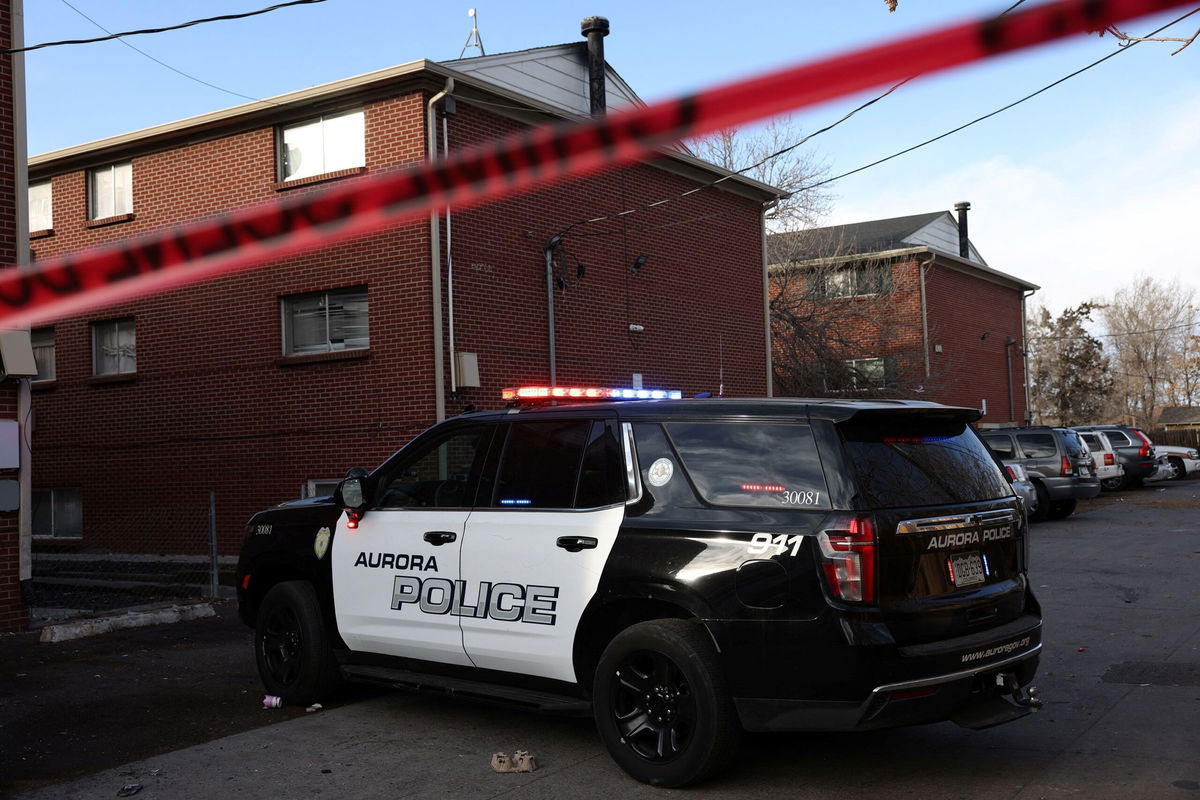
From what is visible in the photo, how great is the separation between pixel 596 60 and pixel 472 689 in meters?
15.4

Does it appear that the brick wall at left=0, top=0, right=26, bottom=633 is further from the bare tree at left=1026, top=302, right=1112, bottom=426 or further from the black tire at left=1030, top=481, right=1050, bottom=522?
the bare tree at left=1026, top=302, right=1112, bottom=426

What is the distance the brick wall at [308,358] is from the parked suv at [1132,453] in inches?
550

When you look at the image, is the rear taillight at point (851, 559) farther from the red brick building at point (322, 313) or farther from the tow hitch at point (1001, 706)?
the red brick building at point (322, 313)

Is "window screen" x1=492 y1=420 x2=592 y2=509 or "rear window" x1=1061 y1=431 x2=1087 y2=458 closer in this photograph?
"window screen" x1=492 y1=420 x2=592 y2=509

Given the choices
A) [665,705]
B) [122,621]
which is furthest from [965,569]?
[122,621]

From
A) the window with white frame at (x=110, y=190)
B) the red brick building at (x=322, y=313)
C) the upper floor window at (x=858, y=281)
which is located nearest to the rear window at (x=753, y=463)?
the red brick building at (x=322, y=313)

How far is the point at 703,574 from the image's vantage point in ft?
16.9

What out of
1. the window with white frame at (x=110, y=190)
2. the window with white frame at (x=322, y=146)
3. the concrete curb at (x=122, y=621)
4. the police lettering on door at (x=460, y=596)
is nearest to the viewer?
the police lettering on door at (x=460, y=596)

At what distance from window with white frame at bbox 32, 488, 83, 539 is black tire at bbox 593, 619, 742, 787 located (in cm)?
1555

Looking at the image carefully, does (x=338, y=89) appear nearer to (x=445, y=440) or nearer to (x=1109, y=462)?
(x=445, y=440)

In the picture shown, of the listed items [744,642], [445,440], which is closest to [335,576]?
[445,440]

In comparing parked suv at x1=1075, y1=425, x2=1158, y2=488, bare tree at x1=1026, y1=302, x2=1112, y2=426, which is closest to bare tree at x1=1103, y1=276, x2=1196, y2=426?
bare tree at x1=1026, y1=302, x2=1112, y2=426

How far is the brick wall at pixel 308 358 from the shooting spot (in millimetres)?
15414

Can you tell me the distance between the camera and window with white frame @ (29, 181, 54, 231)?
1859 centimetres
